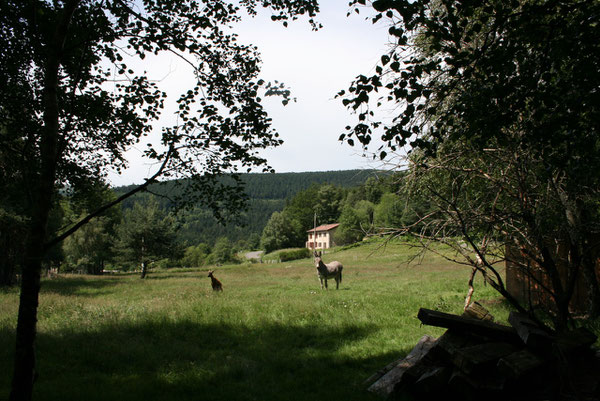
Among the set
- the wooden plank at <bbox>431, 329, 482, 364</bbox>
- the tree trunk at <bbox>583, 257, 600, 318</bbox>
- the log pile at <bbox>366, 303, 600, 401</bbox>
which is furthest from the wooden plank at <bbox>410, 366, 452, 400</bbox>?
the tree trunk at <bbox>583, 257, 600, 318</bbox>

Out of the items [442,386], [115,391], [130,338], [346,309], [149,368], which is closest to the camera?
[442,386]

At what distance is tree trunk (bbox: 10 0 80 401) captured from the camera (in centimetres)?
479

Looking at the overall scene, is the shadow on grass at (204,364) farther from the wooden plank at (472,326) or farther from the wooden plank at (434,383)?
the wooden plank at (472,326)

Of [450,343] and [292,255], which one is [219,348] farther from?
[292,255]

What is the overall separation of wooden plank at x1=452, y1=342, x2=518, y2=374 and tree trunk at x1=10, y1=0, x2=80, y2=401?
5.64m

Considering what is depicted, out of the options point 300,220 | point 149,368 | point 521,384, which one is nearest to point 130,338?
point 149,368

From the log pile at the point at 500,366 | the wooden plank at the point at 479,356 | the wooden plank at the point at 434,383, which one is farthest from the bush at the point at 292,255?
the wooden plank at the point at 479,356

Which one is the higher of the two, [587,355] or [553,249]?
[553,249]

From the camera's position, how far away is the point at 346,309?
1202 cm

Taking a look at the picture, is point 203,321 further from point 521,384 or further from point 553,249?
point 553,249

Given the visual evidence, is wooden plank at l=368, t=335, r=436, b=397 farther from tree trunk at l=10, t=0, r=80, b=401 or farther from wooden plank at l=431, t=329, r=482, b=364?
tree trunk at l=10, t=0, r=80, b=401

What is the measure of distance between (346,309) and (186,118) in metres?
8.37

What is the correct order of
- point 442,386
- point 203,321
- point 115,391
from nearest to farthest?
point 442,386
point 115,391
point 203,321

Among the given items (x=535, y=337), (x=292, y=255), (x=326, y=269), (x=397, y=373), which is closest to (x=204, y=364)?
(x=397, y=373)
